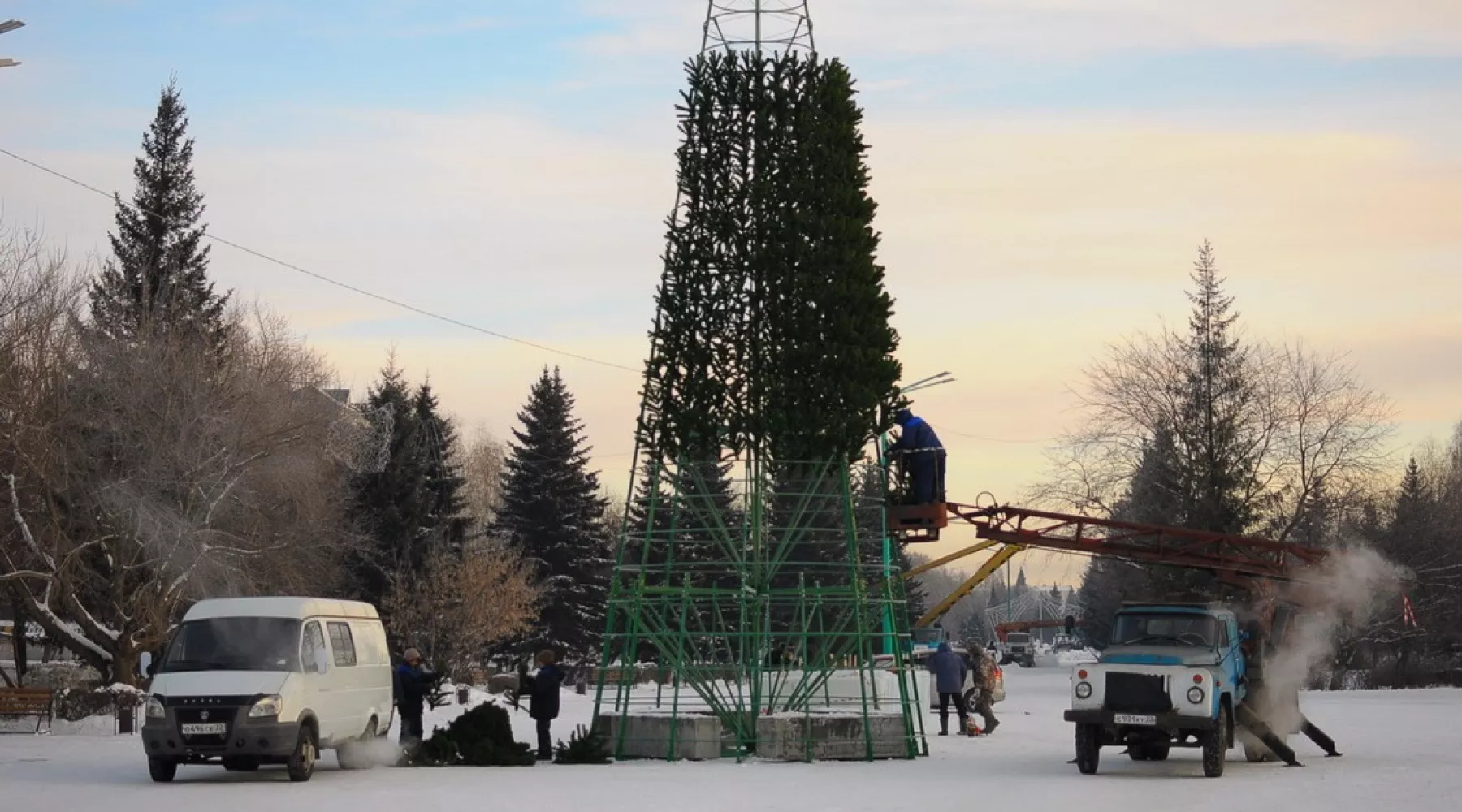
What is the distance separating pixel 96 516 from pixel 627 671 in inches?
655

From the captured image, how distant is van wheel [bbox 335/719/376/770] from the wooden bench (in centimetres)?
1050

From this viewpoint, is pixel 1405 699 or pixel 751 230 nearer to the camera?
pixel 751 230

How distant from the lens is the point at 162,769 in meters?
22.0

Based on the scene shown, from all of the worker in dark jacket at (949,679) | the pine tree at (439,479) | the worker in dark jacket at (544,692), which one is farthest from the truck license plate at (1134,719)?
the pine tree at (439,479)

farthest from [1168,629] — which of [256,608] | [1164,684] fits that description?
[256,608]

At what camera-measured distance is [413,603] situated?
204ft

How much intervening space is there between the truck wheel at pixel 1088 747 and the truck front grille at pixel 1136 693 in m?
0.43

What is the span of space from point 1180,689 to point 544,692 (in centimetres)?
854

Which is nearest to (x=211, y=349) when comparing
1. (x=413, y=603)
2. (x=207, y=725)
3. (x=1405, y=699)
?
(x=413, y=603)

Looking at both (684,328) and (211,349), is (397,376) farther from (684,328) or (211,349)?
(684,328)

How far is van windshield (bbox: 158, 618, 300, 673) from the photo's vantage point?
885 inches

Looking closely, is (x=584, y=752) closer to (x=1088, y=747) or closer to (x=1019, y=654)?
(x=1088, y=747)

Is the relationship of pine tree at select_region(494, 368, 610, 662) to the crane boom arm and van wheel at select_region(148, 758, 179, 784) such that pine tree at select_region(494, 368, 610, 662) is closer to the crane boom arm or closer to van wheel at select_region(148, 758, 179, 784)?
the crane boom arm

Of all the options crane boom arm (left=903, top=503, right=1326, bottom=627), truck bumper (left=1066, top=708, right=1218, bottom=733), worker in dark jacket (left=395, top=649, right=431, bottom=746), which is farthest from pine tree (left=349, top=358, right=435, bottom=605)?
truck bumper (left=1066, top=708, right=1218, bottom=733)
